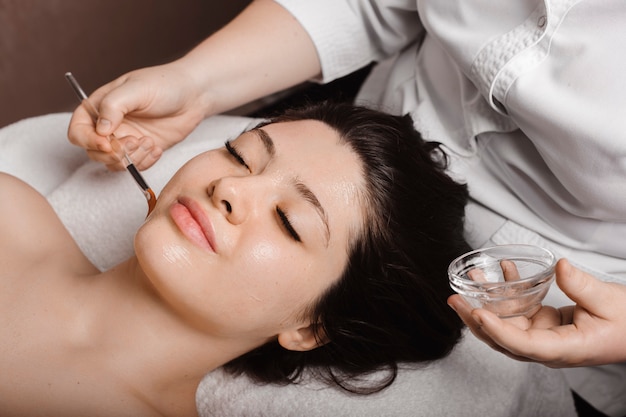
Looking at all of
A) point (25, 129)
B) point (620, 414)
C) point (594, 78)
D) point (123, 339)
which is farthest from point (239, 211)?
point (620, 414)

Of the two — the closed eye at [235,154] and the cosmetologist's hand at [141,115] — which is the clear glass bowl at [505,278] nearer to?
the closed eye at [235,154]

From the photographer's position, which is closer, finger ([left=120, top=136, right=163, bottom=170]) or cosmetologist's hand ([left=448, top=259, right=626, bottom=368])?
cosmetologist's hand ([left=448, top=259, right=626, bottom=368])

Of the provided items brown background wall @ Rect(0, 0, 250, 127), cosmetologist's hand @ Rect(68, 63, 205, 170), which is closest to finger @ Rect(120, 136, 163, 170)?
cosmetologist's hand @ Rect(68, 63, 205, 170)

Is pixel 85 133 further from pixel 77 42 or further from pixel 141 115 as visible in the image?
pixel 77 42

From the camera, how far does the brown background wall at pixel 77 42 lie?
71.0 inches

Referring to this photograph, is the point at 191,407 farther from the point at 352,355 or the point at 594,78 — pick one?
the point at 594,78

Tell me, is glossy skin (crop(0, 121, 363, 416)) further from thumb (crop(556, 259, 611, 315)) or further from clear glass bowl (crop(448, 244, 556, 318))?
thumb (crop(556, 259, 611, 315))

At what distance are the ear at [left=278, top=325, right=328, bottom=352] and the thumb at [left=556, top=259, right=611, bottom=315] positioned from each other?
17.0 inches

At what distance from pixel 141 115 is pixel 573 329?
78 cm

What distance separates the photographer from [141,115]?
4.14 feet

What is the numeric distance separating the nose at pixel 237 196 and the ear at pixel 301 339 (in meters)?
0.23

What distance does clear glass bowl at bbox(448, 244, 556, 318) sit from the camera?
2.96ft

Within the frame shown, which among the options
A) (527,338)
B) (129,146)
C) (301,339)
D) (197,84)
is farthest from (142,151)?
(527,338)

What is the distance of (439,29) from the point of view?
122cm
